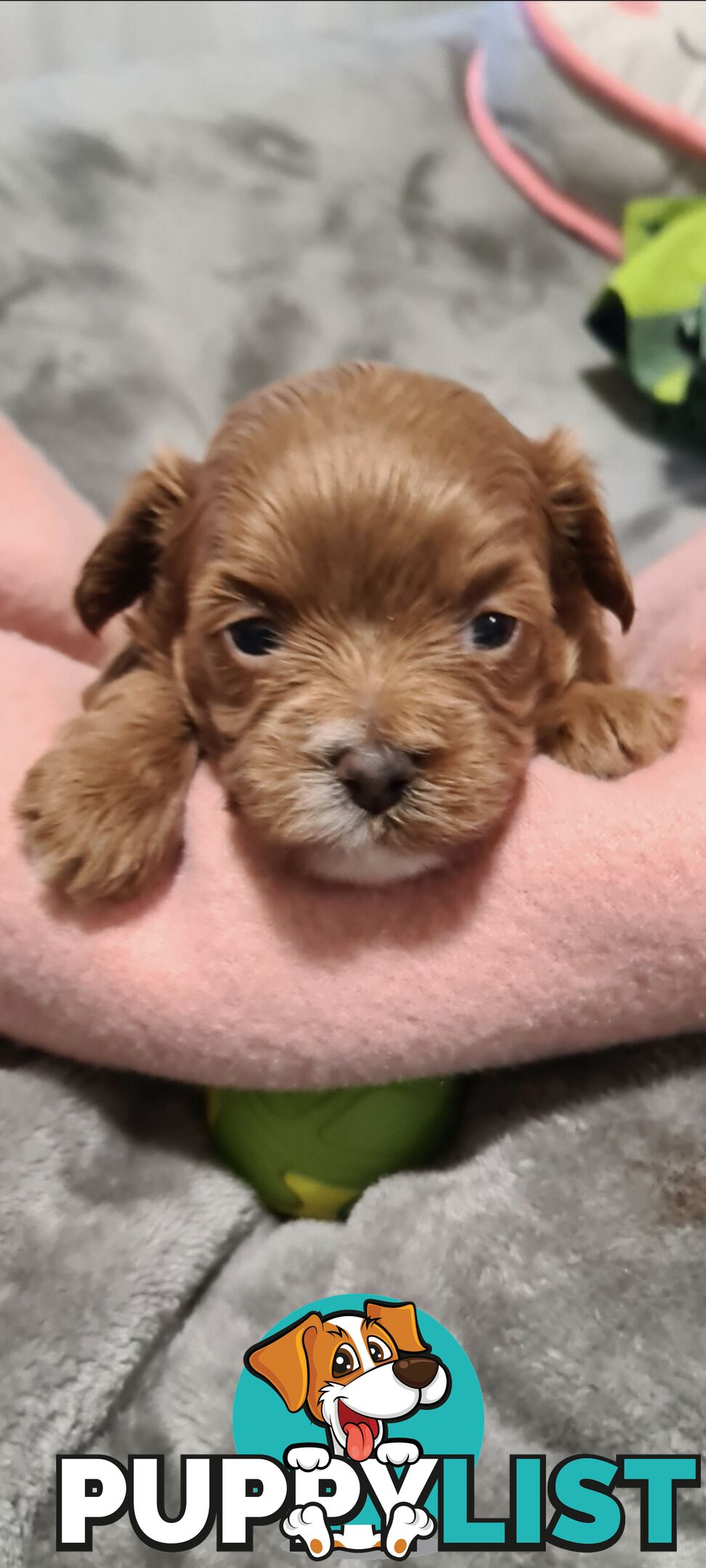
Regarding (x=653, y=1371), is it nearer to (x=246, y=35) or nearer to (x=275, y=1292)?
(x=275, y=1292)

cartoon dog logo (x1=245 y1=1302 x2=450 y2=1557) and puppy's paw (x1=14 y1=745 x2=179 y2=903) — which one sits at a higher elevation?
puppy's paw (x1=14 y1=745 x2=179 y2=903)

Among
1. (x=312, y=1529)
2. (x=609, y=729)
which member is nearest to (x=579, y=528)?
(x=609, y=729)

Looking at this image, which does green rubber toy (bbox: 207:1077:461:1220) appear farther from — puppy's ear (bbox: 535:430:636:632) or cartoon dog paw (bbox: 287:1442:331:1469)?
puppy's ear (bbox: 535:430:636:632)

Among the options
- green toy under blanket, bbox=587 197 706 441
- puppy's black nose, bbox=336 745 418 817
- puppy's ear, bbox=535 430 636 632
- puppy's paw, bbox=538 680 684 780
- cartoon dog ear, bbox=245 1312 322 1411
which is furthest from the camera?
green toy under blanket, bbox=587 197 706 441

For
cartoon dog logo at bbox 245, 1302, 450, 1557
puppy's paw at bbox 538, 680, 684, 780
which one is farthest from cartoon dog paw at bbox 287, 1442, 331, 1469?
puppy's paw at bbox 538, 680, 684, 780

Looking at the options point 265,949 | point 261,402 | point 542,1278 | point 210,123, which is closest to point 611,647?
point 261,402

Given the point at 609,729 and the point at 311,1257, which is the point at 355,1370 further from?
the point at 609,729
